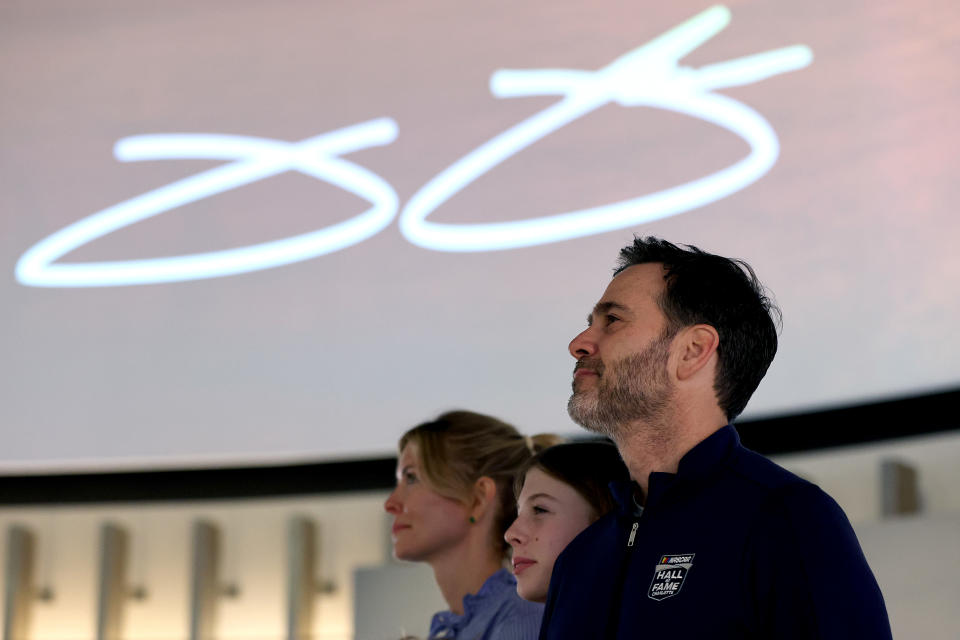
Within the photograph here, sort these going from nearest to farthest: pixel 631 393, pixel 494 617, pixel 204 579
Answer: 1. pixel 631 393
2. pixel 494 617
3. pixel 204 579

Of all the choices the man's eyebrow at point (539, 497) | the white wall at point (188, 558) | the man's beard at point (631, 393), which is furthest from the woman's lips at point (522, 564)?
the white wall at point (188, 558)

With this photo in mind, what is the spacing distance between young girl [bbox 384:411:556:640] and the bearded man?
87 centimetres

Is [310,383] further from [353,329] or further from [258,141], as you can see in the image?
[258,141]

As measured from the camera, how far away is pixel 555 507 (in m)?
2.22

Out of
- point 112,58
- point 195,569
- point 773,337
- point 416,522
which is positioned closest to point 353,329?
point 195,569

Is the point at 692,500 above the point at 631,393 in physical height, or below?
below

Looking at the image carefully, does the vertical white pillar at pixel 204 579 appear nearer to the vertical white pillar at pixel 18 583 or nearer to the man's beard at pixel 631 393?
the vertical white pillar at pixel 18 583

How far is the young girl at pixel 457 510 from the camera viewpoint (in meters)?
2.73

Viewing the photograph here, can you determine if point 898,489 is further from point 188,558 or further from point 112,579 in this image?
point 112,579

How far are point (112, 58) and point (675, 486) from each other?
4961mm

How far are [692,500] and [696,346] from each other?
0.25 meters

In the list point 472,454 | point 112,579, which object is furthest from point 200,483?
point 472,454

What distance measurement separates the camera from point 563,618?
1.73m
